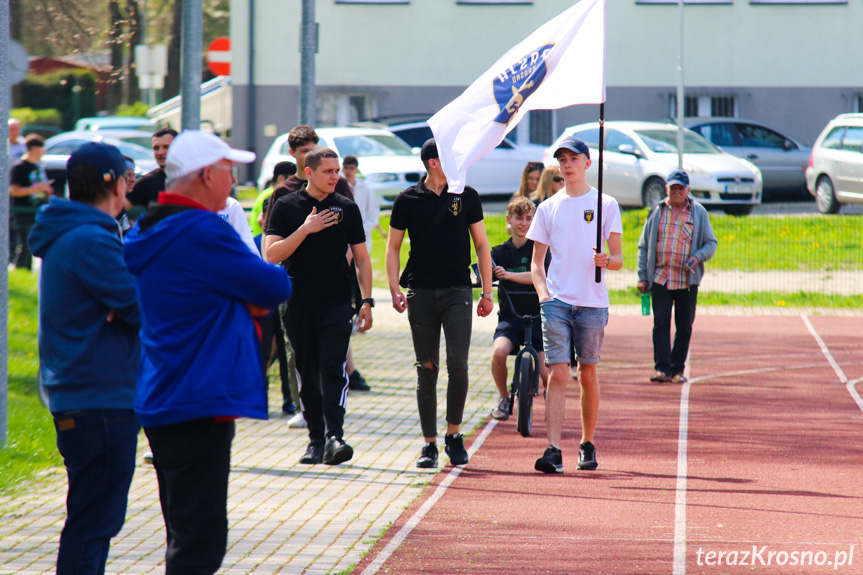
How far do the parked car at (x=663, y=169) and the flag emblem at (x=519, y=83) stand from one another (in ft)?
46.5

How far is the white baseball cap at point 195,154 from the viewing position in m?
4.00

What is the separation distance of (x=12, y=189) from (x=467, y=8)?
58.3ft

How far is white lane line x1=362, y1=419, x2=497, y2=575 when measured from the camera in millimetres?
5613

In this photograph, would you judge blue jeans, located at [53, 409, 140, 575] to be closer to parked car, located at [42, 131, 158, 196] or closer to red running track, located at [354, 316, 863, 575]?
red running track, located at [354, 316, 863, 575]

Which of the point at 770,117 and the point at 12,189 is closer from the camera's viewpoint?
the point at 12,189

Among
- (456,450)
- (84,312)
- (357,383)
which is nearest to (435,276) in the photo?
(456,450)

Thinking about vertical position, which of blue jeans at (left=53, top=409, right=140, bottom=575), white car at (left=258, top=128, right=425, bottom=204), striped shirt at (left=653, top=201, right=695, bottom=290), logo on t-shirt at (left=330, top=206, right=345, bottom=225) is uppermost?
white car at (left=258, top=128, right=425, bottom=204)

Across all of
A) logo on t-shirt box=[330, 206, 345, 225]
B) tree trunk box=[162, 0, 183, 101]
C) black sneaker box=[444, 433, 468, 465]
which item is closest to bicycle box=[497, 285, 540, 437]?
black sneaker box=[444, 433, 468, 465]

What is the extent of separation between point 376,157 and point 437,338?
15.9 m

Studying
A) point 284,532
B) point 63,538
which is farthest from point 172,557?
point 284,532

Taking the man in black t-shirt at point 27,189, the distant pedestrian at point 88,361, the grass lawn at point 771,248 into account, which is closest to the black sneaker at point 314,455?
the distant pedestrian at point 88,361

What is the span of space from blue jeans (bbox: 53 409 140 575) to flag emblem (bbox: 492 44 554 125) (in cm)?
413

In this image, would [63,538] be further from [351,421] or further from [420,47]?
[420,47]

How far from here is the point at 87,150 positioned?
4508 mm
